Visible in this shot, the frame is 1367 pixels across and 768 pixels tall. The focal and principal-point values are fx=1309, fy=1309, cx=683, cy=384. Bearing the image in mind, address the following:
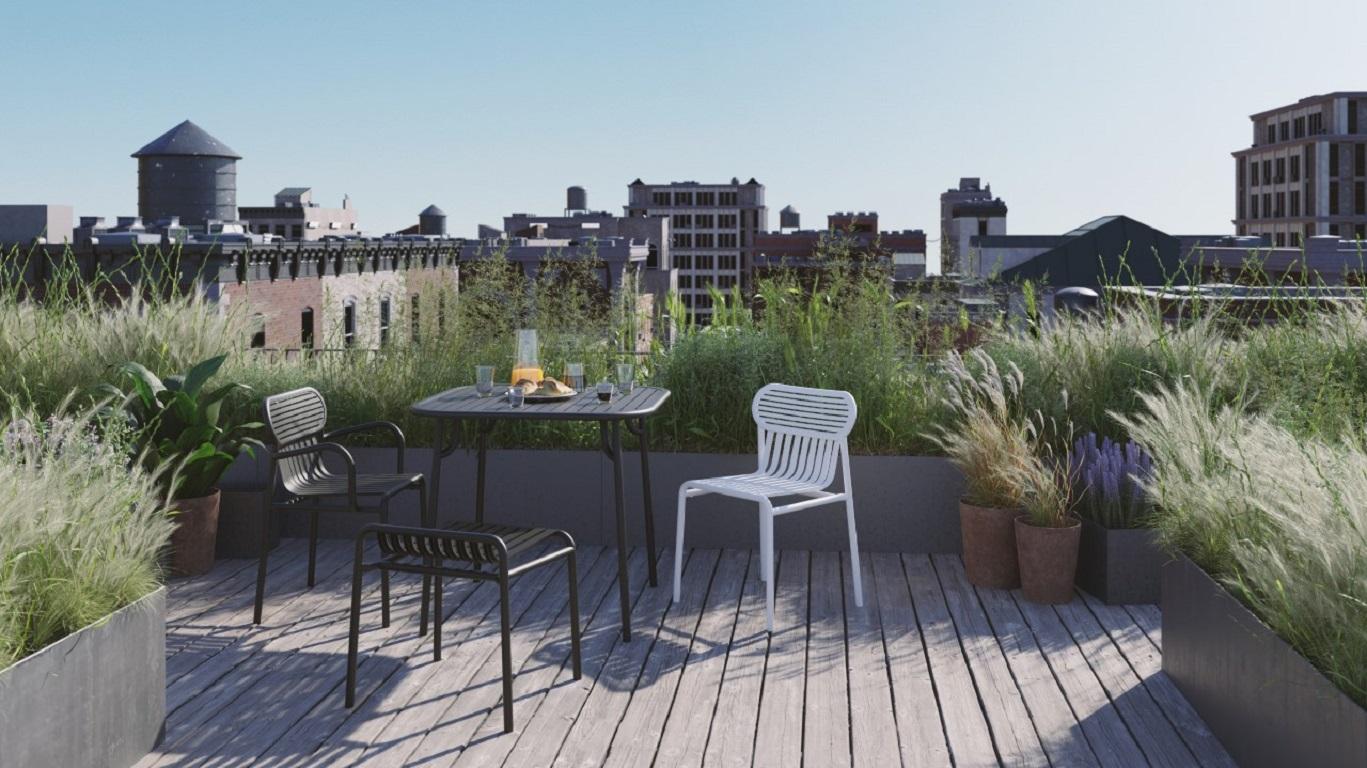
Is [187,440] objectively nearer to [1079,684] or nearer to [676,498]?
[676,498]

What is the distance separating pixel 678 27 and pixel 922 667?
17.3 metres

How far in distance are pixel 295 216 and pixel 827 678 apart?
7104 cm

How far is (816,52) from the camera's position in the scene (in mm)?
21125

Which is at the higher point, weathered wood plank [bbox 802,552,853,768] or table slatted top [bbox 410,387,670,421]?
table slatted top [bbox 410,387,670,421]

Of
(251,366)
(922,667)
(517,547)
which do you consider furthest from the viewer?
(251,366)

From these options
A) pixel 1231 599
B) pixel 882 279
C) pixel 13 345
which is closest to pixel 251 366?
pixel 13 345

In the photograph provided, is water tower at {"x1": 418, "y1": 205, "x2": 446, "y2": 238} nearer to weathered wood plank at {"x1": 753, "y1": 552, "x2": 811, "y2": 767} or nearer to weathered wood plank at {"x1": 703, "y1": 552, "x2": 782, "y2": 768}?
weathered wood plank at {"x1": 753, "y1": 552, "x2": 811, "y2": 767}

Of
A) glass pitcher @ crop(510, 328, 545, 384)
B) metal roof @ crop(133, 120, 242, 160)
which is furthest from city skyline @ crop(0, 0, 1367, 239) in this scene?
glass pitcher @ crop(510, 328, 545, 384)

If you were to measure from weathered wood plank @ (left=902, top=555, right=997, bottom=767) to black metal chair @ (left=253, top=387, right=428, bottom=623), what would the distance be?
181cm

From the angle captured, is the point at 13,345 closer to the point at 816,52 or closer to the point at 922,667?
the point at 922,667

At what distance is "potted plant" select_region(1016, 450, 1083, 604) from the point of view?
16.8 feet

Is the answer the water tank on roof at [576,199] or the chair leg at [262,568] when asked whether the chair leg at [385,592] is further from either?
the water tank on roof at [576,199]

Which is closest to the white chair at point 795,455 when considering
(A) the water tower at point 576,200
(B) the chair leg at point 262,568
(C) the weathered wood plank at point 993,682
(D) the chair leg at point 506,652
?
(C) the weathered wood plank at point 993,682

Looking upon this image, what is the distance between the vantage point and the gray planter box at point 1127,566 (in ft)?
16.8
